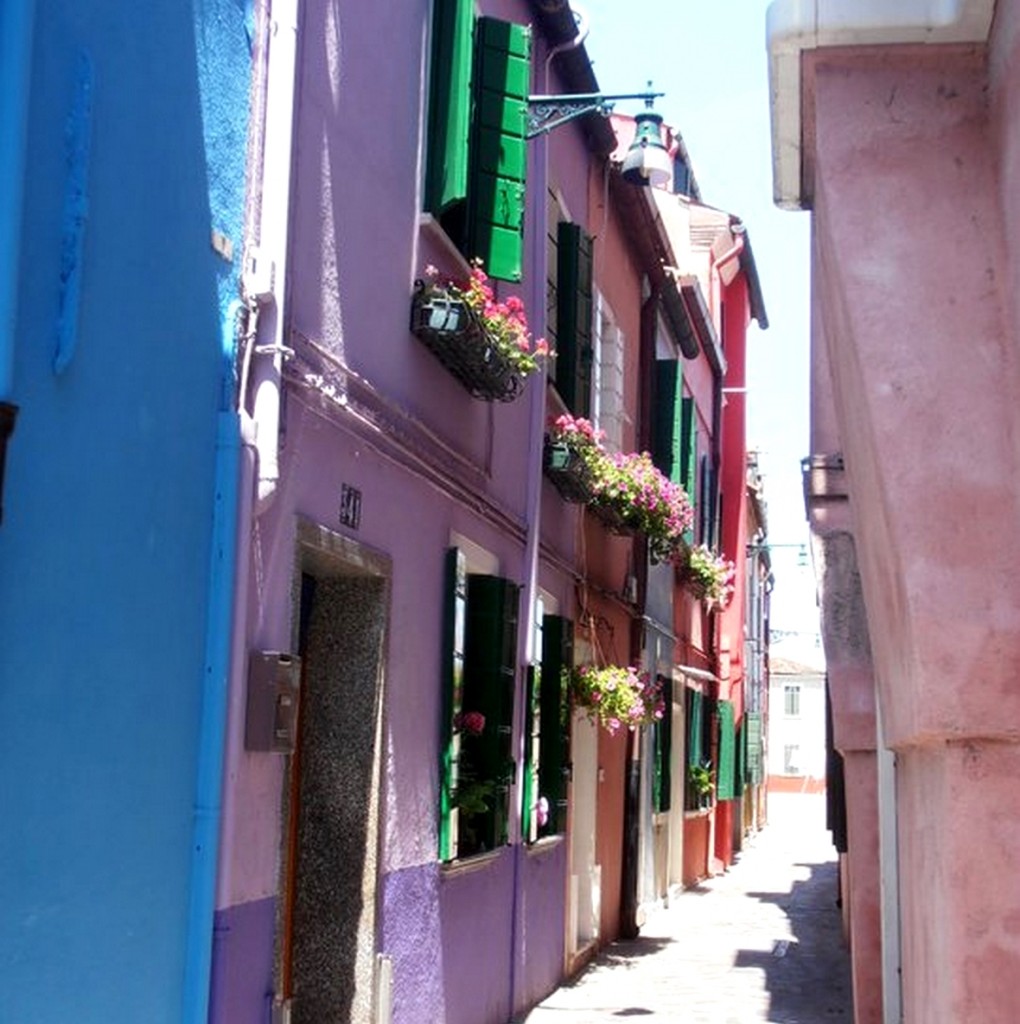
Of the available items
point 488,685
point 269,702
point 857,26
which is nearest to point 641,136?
point 488,685

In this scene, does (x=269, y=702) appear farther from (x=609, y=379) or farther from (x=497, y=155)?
(x=609, y=379)

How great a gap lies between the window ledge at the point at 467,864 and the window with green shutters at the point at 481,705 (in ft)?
0.18

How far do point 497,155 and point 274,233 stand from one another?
2.98m

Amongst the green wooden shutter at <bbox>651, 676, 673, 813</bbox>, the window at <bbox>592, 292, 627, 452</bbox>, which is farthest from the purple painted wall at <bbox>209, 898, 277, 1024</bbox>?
the green wooden shutter at <bbox>651, 676, 673, 813</bbox>

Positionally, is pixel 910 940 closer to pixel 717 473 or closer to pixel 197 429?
pixel 197 429

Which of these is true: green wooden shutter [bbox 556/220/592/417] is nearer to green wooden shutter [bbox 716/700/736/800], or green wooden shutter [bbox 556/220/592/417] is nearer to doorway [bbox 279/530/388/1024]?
doorway [bbox 279/530/388/1024]

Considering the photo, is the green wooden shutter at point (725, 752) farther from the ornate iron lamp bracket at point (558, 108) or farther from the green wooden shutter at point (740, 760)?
the ornate iron lamp bracket at point (558, 108)

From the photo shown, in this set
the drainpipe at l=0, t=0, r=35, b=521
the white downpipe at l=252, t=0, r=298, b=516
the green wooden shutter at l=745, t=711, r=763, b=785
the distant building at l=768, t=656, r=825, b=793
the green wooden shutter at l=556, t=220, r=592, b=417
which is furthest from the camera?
the distant building at l=768, t=656, r=825, b=793

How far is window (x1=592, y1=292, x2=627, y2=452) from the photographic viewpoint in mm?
14469

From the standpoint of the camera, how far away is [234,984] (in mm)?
5691

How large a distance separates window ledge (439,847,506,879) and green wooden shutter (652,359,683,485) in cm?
763

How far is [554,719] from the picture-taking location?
36.9ft

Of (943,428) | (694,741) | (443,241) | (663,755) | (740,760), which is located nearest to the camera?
(943,428)

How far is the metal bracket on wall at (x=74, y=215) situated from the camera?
4484mm
